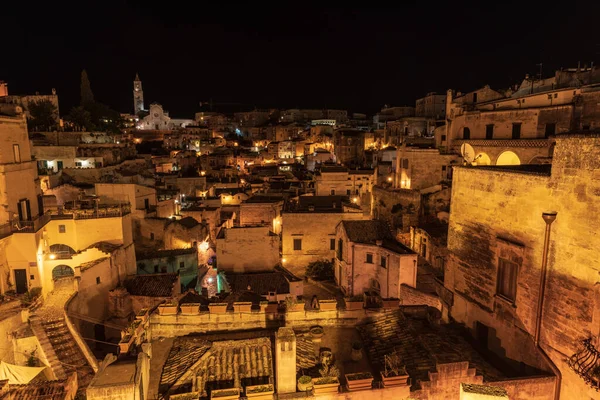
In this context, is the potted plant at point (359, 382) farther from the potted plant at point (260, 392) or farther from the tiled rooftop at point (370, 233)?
the tiled rooftop at point (370, 233)

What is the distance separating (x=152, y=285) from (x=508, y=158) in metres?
26.7

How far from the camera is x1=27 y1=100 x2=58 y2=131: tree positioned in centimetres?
4722

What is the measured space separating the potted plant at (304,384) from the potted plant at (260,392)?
61 centimetres

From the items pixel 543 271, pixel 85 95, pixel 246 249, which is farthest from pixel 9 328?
pixel 85 95

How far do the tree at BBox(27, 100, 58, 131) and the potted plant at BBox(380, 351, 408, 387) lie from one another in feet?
169

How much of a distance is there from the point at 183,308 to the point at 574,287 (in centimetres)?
937

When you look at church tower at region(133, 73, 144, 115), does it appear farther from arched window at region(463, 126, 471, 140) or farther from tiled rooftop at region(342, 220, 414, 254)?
tiled rooftop at region(342, 220, 414, 254)

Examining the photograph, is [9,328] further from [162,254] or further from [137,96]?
[137,96]

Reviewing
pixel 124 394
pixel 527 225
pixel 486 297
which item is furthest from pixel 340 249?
pixel 124 394

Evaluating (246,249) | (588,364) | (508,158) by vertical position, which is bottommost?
(246,249)

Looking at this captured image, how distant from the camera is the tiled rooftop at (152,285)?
20.2 metres

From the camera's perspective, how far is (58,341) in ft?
51.5

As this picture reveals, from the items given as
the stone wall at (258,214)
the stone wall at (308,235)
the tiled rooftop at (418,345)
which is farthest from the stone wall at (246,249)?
the tiled rooftop at (418,345)

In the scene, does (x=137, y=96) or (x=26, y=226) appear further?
(x=137, y=96)
